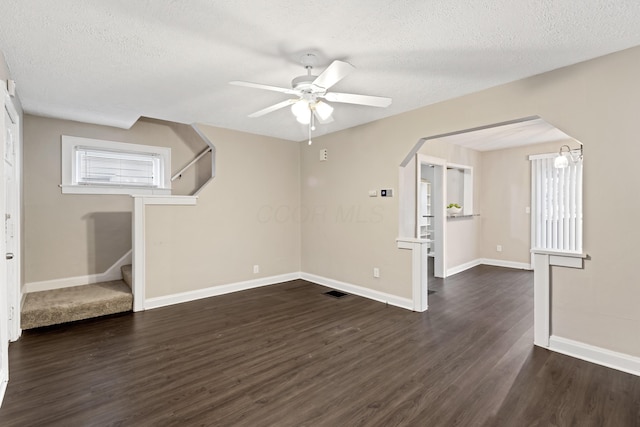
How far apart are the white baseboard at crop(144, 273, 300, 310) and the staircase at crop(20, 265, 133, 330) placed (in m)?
0.29

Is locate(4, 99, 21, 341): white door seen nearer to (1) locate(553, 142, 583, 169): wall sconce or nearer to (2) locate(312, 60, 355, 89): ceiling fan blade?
(2) locate(312, 60, 355, 89): ceiling fan blade

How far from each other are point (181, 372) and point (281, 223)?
312 cm

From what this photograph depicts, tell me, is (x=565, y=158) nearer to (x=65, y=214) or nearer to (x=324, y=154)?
(x=324, y=154)

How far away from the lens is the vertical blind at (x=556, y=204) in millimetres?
5723

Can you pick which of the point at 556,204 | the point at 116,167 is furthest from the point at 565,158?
the point at 116,167

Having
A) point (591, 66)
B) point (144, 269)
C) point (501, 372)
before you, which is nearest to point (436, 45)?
point (591, 66)

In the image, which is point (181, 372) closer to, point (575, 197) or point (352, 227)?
point (352, 227)

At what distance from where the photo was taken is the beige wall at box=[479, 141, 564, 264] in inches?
245

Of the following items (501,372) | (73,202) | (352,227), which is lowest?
(501,372)

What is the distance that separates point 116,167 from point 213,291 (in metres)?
2.32

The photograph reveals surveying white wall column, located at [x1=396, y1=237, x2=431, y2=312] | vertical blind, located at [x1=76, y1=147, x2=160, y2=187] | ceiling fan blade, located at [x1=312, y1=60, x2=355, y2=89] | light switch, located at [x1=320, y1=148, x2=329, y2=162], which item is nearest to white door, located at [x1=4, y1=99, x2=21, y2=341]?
vertical blind, located at [x1=76, y1=147, x2=160, y2=187]

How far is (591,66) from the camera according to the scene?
2518 mm

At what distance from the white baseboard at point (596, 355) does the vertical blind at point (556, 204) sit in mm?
3537

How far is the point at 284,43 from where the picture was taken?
223 cm
